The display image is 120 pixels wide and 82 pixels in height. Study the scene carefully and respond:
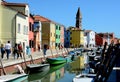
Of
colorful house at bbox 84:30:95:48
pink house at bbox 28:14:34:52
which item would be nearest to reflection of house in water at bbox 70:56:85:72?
pink house at bbox 28:14:34:52

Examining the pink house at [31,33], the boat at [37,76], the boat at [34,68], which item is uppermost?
the pink house at [31,33]

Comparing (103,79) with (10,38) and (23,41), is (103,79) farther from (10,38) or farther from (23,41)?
(23,41)

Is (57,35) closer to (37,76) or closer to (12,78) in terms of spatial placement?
(37,76)

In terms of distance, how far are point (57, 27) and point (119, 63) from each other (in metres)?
71.7

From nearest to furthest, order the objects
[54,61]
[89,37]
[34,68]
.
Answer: [34,68]
[54,61]
[89,37]

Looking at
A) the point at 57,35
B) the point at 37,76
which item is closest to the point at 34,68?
the point at 37,76

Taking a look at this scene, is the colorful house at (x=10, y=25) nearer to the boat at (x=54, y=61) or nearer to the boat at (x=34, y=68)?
the boat at (x=54, y=61)

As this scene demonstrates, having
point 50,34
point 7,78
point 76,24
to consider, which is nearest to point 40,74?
point 7,78

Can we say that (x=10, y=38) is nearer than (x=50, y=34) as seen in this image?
Yes

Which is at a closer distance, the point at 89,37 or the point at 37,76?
the point at 37,76

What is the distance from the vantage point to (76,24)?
474 feet

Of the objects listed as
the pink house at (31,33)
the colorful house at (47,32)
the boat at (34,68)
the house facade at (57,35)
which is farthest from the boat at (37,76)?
the house facade at (57,35)

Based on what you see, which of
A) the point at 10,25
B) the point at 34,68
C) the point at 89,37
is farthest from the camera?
the point at 89,37

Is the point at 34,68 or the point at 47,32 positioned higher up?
the point at 47,32
